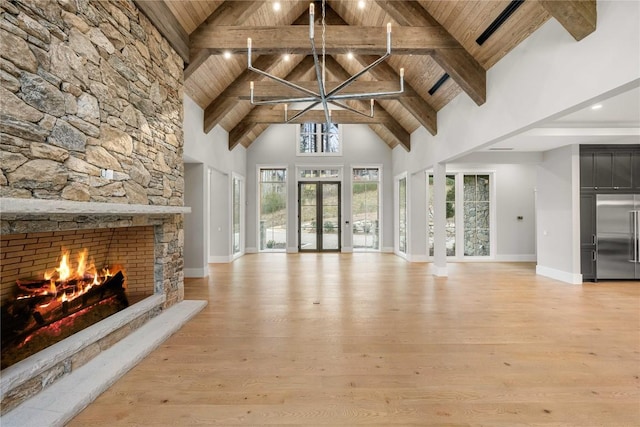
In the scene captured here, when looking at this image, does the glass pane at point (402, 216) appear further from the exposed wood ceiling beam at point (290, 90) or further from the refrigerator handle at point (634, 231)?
the refrigerator handle at point (634, 231)

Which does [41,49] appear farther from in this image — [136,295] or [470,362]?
[470,362]

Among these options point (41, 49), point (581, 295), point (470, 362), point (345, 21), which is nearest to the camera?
point (41, 49)

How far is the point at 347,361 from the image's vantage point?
256 cm

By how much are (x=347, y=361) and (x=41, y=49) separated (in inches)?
128

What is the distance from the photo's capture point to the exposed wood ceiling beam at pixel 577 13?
7.80ft

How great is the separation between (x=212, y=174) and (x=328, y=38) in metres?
4.44

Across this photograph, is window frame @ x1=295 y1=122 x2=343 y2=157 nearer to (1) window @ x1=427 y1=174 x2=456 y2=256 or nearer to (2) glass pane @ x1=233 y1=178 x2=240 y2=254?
(2) glass pane @ x1=233 y1=178 x2=240 y2=254

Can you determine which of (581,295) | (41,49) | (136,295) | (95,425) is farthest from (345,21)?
(95,425)

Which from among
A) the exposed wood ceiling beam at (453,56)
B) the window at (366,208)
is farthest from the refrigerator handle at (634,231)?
the window at (366,208)

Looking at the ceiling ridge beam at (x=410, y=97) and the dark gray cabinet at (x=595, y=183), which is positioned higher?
the ceiling ridge beam at (x=410, y=97)

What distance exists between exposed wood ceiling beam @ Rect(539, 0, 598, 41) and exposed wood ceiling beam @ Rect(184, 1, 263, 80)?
11.3 feet

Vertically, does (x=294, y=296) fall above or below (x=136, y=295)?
below

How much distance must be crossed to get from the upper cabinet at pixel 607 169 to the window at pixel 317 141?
5846mm

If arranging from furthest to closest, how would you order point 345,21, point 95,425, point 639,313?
point 345,21 → point 639,313 → point 95,425
